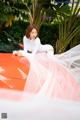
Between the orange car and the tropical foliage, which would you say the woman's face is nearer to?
the orange car

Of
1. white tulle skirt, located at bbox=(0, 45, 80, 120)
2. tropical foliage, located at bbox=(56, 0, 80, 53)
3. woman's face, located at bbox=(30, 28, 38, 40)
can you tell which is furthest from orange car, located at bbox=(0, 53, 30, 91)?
tropical foliage, located at bbox=(56, 0, 80, 53)

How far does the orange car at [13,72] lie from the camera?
2.98 metres

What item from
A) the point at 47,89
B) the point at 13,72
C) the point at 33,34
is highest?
the point at 33,34

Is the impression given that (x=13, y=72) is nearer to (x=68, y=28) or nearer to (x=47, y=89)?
(x=47, y=89)

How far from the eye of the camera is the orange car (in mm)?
2976

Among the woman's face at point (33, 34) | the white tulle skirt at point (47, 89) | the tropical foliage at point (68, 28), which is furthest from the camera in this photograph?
the tropical foliage at point (68, 28)

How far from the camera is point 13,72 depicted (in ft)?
10.1

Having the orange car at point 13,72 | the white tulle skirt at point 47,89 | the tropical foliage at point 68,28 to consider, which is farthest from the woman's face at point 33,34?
the tropical foliage at point 68,28

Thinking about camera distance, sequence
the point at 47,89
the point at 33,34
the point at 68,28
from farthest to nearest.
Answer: the point at 68,28, the point at 33,34, the point at 47,89

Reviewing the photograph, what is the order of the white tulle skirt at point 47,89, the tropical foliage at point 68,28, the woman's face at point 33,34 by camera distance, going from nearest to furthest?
the white tulle skirt at point 47,89 → the woman's face at point 33,34 → the tropical foliage at point 68,28

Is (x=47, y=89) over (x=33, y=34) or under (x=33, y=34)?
under

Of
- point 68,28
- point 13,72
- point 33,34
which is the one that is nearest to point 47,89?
point 13,72

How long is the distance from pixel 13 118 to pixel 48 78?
439 mm

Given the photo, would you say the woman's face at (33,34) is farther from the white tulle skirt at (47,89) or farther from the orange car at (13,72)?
the white tulle skirt at (47,89)
